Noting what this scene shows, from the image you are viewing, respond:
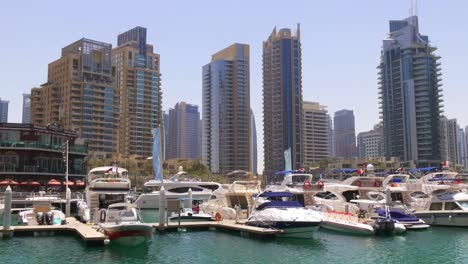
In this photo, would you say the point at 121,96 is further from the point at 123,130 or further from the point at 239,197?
the point at 239,197

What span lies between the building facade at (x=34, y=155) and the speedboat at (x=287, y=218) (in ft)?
159

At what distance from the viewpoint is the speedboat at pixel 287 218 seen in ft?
122

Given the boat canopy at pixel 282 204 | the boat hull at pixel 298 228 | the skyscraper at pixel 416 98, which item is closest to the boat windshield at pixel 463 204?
the boat canopy at pixel 282 204

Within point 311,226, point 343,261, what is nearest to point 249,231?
point 311,226

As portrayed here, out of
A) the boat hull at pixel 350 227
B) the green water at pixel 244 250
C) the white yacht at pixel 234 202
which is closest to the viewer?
the green water at pixel 244 250

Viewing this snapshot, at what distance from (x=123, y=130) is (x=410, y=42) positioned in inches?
4607

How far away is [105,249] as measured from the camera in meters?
32.8

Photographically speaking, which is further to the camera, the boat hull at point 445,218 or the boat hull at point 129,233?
the boat hull at point 445,218

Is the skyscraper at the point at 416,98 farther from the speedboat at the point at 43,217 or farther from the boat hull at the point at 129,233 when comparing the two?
the boat hull at the point at 129,233

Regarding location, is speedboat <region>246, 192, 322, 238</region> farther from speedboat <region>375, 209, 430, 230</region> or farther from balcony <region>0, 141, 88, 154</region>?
balcony <region>0, 141, 88, 154</region>

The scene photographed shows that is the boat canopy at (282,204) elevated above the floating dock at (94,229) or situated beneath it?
elevated above

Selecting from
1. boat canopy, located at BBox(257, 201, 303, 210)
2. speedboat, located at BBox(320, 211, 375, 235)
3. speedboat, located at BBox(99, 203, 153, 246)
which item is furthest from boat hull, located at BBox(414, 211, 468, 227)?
speedboat, located at BBox(99, 203, 153, 246)

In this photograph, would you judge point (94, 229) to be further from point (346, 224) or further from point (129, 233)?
point (346, 224)

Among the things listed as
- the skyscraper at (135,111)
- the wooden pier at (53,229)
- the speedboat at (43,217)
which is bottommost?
the wooden pier at (53,229)
